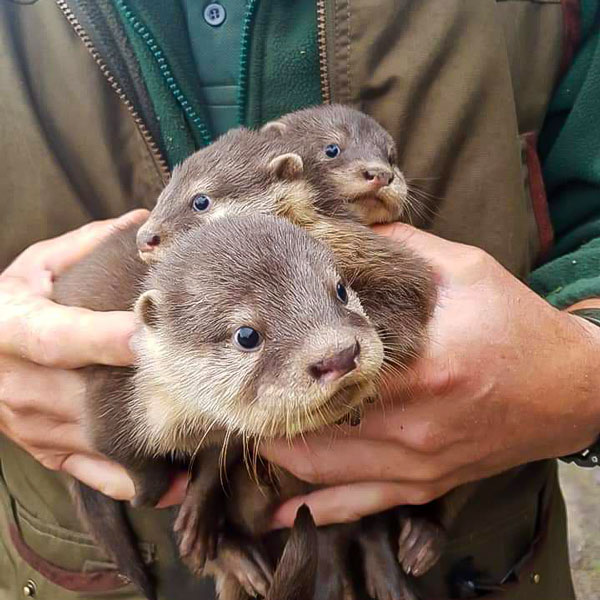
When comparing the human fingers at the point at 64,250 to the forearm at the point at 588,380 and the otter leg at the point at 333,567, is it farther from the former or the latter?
the forearm at the point at 588,380

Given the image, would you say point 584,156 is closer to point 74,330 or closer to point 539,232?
point 539,232

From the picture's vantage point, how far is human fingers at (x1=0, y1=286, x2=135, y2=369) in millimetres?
1259

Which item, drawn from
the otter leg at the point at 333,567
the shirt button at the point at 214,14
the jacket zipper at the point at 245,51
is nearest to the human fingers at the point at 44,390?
the otter leg at the point at 333,567

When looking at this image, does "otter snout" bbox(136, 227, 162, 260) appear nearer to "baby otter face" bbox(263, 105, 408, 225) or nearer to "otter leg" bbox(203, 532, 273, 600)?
"baby otter face" bbox(263, 105, 408, 225)

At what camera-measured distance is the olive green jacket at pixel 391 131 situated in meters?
1.47

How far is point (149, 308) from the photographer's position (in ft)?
4.09

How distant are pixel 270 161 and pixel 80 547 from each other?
0.91 m

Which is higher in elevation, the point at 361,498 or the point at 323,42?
the point at 323,42

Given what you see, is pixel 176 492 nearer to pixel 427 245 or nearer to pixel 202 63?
pixel 427 245

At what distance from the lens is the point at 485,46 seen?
1.47 meters

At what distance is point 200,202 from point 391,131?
0.43 m

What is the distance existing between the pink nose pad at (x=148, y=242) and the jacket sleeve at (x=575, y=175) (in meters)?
0.82

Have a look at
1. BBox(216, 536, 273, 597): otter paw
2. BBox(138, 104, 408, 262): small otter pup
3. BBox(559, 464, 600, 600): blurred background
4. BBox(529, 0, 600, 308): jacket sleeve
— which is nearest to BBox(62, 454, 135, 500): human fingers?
BBox(216, 536, 273, 597): otter paw

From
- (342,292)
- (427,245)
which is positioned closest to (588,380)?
(427,245)
